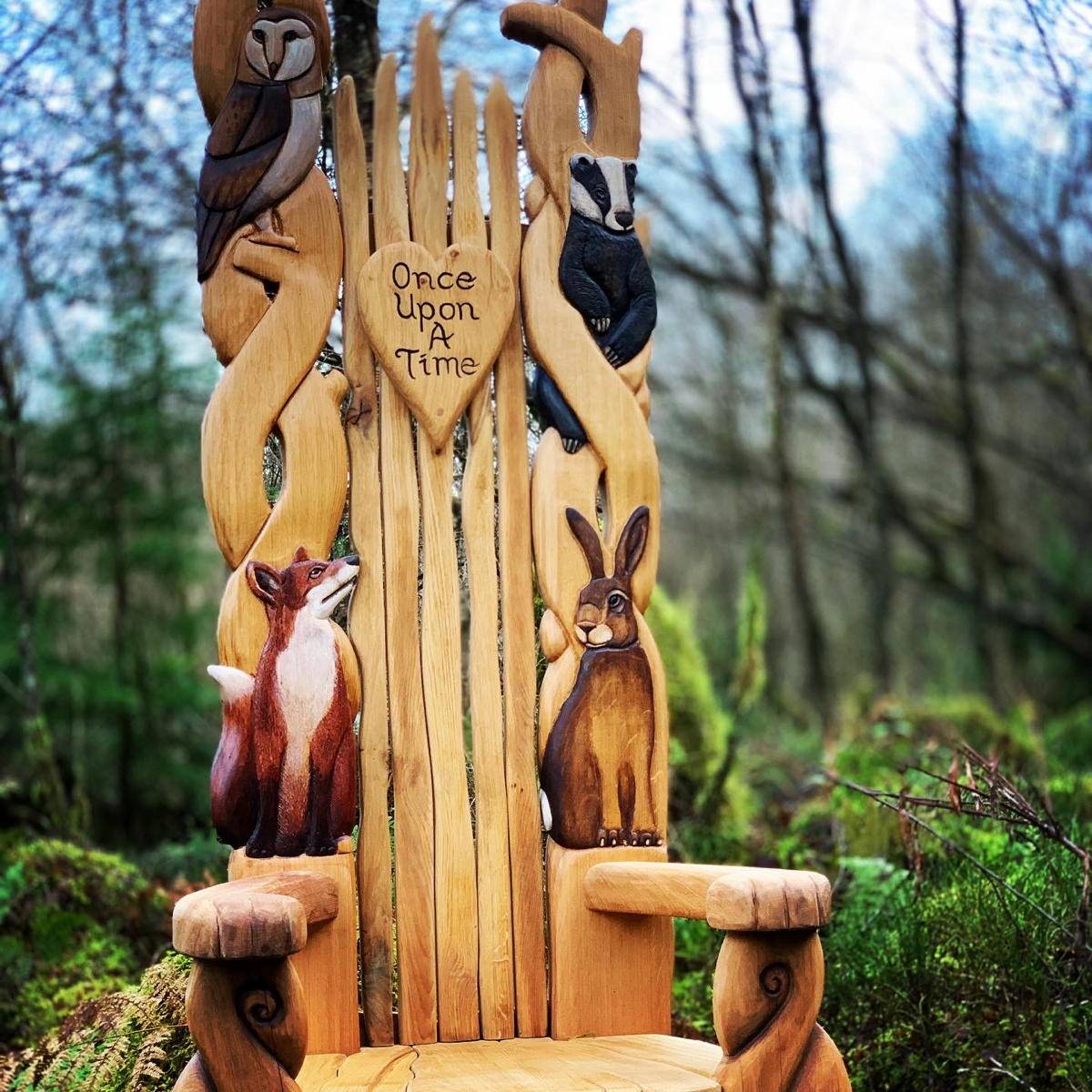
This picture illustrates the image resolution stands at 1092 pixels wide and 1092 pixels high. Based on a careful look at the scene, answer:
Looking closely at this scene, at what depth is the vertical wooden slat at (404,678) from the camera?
2211 millimetres

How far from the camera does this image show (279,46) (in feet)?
7.47

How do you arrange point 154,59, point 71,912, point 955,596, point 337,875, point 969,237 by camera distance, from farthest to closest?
point 955,596
point 969,237
point 154,59
point 71,912
point 337,875

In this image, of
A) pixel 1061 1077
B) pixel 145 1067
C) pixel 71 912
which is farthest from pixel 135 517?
pixel 1061 1077

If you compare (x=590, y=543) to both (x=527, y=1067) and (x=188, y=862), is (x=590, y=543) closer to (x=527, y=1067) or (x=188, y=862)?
(x=527, y=1067)

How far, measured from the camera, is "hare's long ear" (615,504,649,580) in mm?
2334

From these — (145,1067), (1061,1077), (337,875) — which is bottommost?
(1061,1077)

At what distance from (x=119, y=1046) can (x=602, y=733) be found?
1017mm

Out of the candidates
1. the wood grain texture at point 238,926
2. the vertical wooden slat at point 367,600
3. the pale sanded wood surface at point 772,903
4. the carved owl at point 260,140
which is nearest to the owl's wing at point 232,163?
the carved owl at point 260,140

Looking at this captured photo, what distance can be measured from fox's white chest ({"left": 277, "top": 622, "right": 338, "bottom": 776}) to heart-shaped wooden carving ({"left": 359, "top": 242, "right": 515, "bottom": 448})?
0.46 meters

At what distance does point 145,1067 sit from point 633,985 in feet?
2.87

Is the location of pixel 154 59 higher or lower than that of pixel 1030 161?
lower

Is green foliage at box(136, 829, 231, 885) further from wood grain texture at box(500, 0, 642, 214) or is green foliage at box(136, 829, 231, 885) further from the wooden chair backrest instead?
wood grain texture at box(500, 0, 642, 214)

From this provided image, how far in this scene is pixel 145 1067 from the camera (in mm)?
2154

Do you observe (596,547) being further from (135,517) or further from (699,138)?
(699,138)
